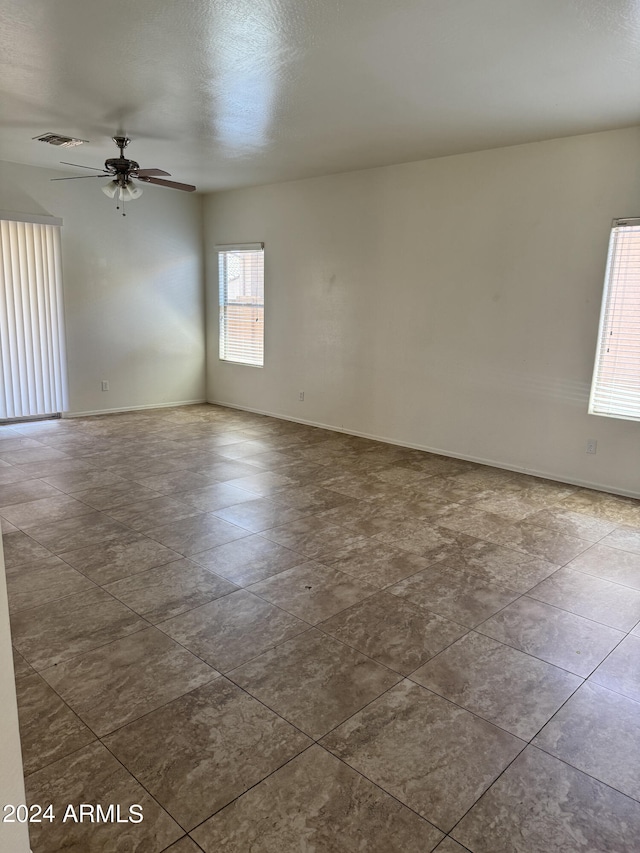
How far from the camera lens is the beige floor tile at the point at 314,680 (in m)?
2.06

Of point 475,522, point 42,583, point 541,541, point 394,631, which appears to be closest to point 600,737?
point 394,631

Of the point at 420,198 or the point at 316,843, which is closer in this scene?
the point at 316,843

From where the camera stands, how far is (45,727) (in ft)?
6.38


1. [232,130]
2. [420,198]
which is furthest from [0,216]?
[420,198]

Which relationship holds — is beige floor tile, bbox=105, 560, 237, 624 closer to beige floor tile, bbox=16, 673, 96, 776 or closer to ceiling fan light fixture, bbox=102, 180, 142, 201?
beige floor tile, bbox=16, 673, 96, 776

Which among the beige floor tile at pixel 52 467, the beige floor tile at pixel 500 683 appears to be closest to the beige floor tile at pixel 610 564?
the beige floor tile at pixel 500 683

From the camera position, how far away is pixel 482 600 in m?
2.91

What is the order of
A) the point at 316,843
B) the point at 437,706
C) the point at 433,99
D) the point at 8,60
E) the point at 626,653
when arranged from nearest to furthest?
the point at 316,843 → the point at 437,706 → the point at 626,653 → the point at 8,60 → the point at 433,99

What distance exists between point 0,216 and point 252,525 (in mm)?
4544

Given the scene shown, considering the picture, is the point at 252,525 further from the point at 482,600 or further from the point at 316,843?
the point at 316,843

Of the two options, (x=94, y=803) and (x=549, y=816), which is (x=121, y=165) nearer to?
(x=94, y=803)

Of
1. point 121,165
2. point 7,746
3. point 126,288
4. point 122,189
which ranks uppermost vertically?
point 121,165

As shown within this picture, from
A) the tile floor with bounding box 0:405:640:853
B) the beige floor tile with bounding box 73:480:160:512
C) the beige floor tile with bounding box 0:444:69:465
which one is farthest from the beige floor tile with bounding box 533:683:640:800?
the beige floor tile with bounding box 0:444:69:465

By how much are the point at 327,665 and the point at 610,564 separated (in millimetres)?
1955
